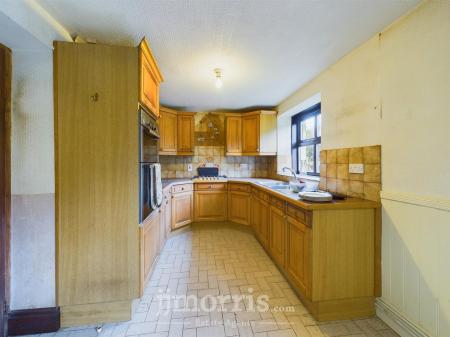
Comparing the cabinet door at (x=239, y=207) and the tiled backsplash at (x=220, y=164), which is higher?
the tiled backsplash at (x=220, y=164)

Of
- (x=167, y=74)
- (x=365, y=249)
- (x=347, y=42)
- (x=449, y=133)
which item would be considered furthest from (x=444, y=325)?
(x=167, y=74)

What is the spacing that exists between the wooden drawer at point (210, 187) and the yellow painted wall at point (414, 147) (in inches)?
86.8

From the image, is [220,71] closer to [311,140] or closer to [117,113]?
[117,113]

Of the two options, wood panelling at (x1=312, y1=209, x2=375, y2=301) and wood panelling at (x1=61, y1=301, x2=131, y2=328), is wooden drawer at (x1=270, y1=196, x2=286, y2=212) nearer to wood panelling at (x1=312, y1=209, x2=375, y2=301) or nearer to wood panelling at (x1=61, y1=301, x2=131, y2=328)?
wood panelling at (x1=312, y1=209, x2=375, y2=301)

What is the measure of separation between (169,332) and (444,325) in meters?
1.66

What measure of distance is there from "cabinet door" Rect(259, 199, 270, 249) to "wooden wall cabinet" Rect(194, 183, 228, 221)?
3.02 ft

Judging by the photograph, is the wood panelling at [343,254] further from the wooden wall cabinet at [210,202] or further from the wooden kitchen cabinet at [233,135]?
the wooden kitchen cabinet at [233,135]

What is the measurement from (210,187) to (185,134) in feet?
3.59

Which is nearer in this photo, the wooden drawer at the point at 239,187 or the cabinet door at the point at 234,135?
the wooden drawer at the point at 239,187

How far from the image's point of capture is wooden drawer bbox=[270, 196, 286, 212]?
74.6 inches

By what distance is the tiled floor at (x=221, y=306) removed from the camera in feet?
4.37

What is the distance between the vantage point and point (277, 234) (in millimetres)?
2051

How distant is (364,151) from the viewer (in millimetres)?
1616

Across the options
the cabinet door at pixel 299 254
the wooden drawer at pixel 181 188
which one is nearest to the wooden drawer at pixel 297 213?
the cabinet door at pixel 299 254
